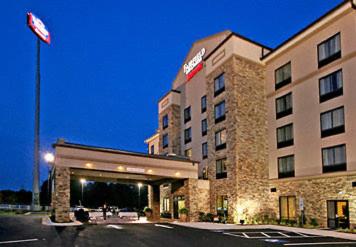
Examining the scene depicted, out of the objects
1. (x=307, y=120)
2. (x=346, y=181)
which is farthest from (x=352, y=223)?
(x=307, y=120)

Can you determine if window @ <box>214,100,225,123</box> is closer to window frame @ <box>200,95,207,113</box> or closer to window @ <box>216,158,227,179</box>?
window frame @ <box>200,95,207,113</box>

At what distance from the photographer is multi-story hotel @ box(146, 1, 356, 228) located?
24.6 m

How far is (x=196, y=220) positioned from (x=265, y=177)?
22.3ft

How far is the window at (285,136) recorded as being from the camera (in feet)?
96.1

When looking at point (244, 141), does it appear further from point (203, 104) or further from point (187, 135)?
point (187, 135)

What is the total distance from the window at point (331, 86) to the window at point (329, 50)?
1.03m

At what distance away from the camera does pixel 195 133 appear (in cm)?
3906

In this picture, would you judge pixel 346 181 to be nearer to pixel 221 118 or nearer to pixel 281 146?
pixel 281 146

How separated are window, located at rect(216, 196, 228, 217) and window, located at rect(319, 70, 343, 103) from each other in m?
11.3

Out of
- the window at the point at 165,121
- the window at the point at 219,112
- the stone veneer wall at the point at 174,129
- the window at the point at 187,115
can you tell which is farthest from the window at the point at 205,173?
the window at the point at 165,121

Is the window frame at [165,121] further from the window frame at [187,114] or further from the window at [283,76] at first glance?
the window at [283,76]

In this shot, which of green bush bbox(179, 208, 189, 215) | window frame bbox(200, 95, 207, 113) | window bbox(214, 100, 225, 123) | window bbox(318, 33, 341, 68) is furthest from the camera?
window frame bbox(200, 95, 207, 113)

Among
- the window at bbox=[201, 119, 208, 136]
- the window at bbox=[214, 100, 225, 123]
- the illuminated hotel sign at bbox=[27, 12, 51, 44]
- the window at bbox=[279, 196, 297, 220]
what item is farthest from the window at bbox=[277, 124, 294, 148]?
the illuminated hotel sign at bbox=[27, 12, 51, 44]

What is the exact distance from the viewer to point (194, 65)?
130 feet
